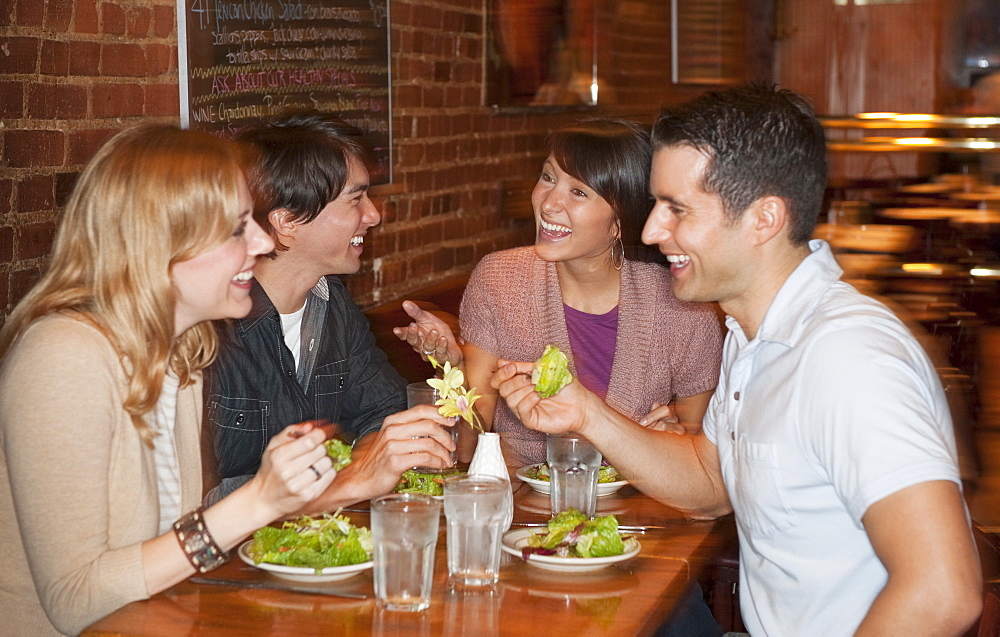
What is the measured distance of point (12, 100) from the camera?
92.8 inches

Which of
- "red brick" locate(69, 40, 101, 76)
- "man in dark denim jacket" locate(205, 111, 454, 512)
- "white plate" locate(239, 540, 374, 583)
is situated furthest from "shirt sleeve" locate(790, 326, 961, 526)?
"red brick" locate(69, 40, 101, 76)

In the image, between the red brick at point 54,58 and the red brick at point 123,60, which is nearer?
the red brick at point 54,58

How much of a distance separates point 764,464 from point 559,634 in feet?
1.47

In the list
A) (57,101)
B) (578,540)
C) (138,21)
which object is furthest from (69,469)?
(138,21)

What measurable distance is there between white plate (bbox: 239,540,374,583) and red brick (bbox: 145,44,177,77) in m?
1.52

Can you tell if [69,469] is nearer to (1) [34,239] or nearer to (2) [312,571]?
(2) [312,571]

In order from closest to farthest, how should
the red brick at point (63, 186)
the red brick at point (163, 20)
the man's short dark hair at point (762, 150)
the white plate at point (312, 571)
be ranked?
the white plate at point (312, 571) → the man's short dark hair at point (762, 150) → the red brick at point (63, 186) → the red brick at point (163, 20)

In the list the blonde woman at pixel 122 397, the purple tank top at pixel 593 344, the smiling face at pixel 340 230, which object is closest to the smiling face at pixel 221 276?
the blonde woman at pixel 122 397

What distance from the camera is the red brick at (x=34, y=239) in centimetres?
243

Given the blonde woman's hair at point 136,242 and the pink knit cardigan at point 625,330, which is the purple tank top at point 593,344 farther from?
the blonde woman's hair at point 136,242

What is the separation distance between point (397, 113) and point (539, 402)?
2.18 meters

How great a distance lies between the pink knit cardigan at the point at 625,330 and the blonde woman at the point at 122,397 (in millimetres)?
1205

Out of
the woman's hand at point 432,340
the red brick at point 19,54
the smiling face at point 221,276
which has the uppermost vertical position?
the red brick at point 19,54

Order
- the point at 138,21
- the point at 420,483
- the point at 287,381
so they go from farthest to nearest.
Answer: the point at 138,21 < the point at 287,381 < the point at 420,483
